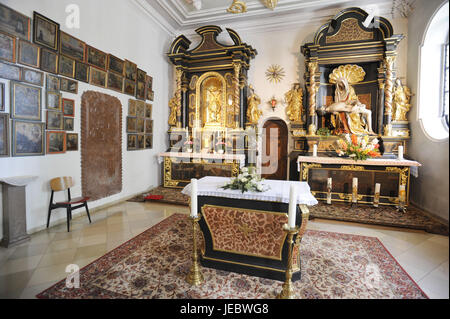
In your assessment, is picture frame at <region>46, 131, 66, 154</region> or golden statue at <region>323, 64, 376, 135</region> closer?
picture frame at <region>46, 131, 66, 154</region>

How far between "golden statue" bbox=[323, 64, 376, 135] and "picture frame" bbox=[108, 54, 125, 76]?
19.4 ft

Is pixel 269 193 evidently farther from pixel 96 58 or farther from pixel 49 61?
pixel 96 58

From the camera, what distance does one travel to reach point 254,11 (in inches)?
299

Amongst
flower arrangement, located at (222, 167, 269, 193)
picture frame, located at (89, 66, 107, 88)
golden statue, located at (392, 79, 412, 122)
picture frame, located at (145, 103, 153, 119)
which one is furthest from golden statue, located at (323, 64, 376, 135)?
picture frame, located at (89, 66, 107, 88)

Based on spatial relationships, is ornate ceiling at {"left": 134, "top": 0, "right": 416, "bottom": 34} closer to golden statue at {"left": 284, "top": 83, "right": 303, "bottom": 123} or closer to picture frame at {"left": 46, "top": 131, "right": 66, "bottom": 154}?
golden statue at {"left": 284, "top": 83, "right": 303, "bottom": 123}

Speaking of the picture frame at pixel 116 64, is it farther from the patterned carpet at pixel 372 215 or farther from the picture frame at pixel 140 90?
the patterned carpet at pixel 372 215

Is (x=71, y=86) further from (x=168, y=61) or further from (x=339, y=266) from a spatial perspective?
(x=339, y=266)

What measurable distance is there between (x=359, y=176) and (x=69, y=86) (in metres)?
6.83

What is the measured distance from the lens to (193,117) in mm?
8375

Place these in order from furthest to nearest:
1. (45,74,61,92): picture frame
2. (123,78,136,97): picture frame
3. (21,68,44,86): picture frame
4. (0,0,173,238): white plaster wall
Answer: (123,78,136,97): picture frame → (45,74,61,92): picture frame → (0,0,173,238): white plaster wall → (21,68,44,86): picture frame

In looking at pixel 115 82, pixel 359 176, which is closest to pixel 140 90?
pixel 115 82

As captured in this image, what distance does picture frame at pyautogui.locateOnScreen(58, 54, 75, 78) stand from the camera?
444cm
